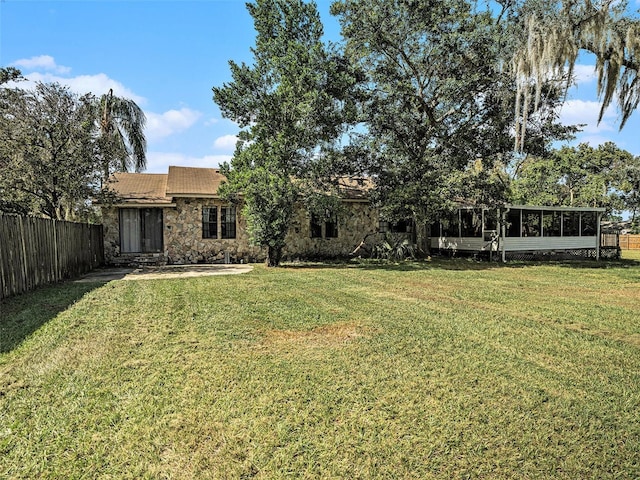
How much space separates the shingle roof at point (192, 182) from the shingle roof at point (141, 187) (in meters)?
0.50

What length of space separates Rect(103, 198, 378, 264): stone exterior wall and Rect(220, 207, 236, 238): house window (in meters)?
0.16

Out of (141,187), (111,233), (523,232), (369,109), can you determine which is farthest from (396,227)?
(111,233)

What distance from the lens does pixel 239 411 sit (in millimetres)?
3096

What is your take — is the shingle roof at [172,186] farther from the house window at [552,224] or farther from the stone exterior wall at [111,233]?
the house window at [552,224]

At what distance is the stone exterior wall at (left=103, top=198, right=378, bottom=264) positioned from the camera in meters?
14.6

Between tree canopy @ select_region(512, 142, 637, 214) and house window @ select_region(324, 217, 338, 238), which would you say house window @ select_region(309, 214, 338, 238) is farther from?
tree canopy @ select_region(512, 142, 637, 214)

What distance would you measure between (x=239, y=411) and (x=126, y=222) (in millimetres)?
13535

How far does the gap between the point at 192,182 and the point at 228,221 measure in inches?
84.3

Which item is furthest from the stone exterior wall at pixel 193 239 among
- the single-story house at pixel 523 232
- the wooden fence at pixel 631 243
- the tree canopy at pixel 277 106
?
the wooden fence at pixel 631 243

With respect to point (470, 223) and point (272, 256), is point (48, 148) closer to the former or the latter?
point (272, 256)

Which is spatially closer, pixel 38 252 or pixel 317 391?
pixel 317 391

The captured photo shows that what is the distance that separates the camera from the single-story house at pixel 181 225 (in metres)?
14.6

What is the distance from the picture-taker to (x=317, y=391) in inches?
134

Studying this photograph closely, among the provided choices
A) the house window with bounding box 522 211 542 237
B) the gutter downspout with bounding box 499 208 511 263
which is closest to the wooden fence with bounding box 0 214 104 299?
the gutter downspout with bounding box 499 208 511 263
